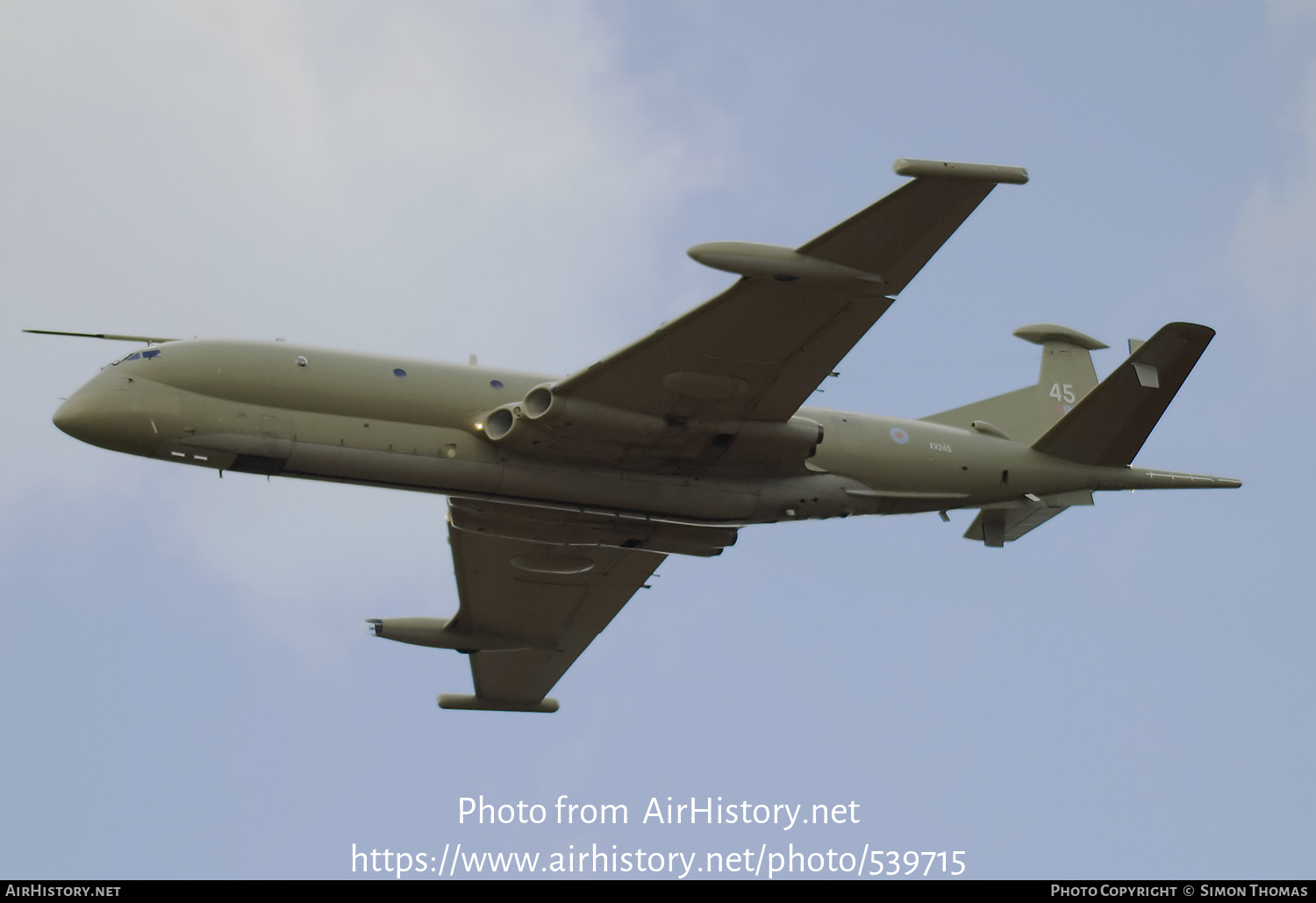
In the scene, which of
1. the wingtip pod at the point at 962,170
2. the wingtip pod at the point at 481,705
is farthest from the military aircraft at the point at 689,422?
the wingtip pod at the point at 481,705

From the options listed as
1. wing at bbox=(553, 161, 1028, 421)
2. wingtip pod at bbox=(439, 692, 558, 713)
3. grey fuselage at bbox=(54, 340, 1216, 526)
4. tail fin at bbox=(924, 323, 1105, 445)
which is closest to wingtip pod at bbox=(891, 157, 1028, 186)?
wing at bbox=(553, 161, 1028, 421)

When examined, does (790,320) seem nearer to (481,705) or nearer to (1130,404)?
(1130,404)

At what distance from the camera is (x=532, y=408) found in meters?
25.5

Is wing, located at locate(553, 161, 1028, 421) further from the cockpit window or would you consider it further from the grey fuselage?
the cockpit window

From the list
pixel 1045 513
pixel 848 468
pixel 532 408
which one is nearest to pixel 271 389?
pixel 532 408

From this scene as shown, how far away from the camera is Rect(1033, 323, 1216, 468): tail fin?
28.8 metres

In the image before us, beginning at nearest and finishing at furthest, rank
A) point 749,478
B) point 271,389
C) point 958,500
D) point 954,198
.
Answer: point 954,198
point 271,389
point 749,478
point 958,500

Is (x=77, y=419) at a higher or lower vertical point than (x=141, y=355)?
lower

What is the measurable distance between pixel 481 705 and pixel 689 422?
40.5 ft

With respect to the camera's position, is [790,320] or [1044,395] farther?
[1044,395]

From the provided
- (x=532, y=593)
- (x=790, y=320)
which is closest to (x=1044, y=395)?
(x=790, y=320)

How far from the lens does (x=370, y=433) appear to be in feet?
83.7

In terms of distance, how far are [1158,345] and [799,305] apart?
841 centimetres
